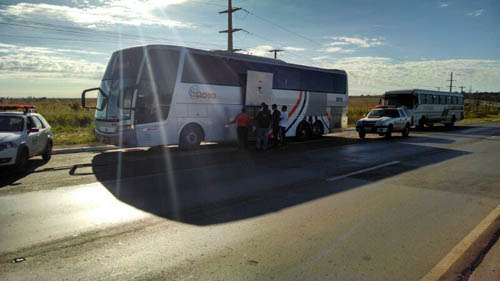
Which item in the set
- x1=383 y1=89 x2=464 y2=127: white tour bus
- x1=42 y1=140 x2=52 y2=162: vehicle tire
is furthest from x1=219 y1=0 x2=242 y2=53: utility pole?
x1=42 y1=140 x2=52 y2=162: vehicle tire

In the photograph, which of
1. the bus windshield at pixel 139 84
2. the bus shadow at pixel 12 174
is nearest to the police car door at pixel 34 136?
the bus shadow at pixel 12 174

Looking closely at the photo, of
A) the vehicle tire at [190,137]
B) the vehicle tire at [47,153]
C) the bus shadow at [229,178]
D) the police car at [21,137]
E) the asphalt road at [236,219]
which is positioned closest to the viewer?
the asphalt road at [236,219]

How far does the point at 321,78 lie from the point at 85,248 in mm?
19076

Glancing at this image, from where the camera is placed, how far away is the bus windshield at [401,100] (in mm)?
33875

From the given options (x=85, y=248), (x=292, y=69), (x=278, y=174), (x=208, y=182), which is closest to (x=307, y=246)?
(x=85, y=248)

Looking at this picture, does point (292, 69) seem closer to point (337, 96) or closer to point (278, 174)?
point (337, 96)

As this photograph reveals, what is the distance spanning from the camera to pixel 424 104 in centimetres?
3497

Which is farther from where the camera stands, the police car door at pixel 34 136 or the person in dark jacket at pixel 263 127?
the person in dark jacket at pixel 263 127

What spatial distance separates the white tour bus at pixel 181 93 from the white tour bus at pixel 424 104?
15890 mm

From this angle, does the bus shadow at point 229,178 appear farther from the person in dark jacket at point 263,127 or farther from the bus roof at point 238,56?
the bus roof at point 238,56

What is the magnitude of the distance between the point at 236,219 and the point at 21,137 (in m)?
7.11

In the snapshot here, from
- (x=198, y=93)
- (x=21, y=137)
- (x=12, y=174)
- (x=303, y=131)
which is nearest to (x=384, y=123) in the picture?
(x=303, y=131)

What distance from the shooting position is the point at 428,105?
3569cm

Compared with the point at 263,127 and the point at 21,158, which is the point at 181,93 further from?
the point at 21,158
